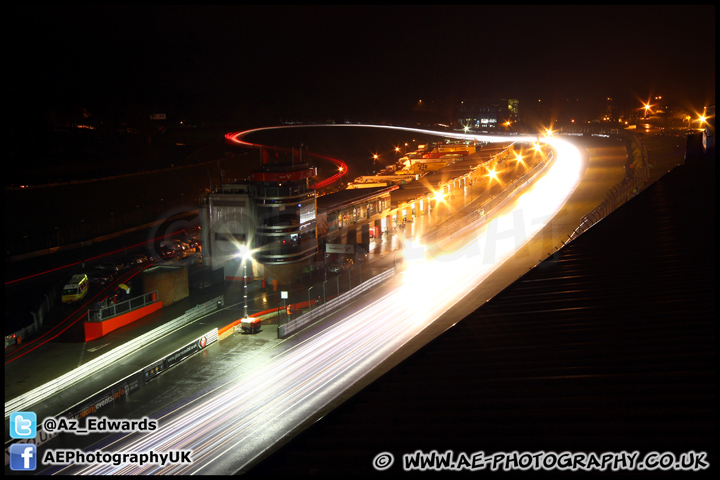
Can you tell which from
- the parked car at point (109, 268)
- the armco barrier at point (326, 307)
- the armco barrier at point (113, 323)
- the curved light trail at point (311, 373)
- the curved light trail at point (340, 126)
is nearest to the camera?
the curved light trail at point (311, 373)

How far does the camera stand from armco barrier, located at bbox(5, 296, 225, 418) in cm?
1159

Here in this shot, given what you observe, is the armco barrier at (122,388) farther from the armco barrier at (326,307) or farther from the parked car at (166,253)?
the parked car at (166,253)

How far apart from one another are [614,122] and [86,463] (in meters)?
72.2

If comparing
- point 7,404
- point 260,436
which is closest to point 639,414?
point 260,436

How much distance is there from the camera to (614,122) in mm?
69500

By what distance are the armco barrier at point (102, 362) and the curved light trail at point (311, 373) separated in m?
3.14

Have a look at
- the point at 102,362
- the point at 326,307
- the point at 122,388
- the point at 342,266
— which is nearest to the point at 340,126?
the point at 342,266

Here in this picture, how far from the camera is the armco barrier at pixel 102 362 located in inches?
456

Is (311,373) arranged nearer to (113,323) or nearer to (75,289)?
(113,323)

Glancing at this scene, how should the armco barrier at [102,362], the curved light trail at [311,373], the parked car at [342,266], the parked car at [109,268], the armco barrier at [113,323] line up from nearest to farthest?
the curved light trail at [311,373] < the armco barrier at [102,362] < the armco barrier at [113,323] < the parked car at [342,266] < the parked car at [109,268]

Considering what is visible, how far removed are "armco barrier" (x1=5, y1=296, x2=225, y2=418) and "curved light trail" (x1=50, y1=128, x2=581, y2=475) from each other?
3.14 m

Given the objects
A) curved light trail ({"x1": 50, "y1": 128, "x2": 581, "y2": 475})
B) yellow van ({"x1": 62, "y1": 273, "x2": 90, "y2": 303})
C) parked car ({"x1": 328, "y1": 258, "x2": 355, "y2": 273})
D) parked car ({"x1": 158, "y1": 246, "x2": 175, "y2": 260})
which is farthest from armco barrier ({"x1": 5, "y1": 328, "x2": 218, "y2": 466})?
parked car ({"x1": 158, "y1": 246, "x2": 175, "y2": 260})

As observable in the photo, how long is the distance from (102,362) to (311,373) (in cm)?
560

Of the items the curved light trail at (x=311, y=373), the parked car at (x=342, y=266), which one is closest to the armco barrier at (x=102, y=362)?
the curved light trail at (x=311, y=373)
